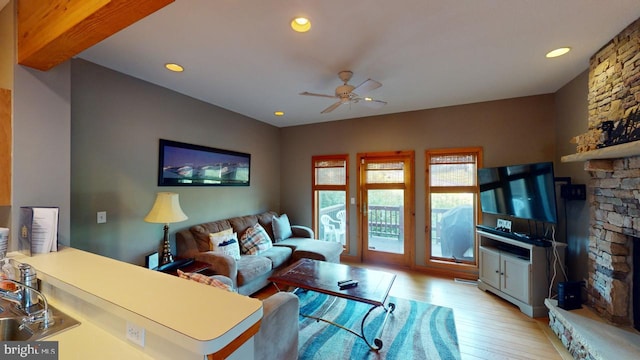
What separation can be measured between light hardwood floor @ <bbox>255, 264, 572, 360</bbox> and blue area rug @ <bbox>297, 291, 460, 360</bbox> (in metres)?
0.15

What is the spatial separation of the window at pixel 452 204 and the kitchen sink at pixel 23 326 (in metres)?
4.19

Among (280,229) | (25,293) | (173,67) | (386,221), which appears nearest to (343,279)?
(280,229)

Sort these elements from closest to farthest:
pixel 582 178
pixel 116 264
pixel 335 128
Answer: pixel 116 264, pixel 582 178, pixel 335 128

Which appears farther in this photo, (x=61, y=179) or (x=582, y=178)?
(x=582, y=178)

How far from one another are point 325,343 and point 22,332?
202 cm

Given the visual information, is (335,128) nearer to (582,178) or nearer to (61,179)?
(582,178)

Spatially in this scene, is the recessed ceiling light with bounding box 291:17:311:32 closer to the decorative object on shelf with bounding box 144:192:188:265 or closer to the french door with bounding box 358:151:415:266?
the decorative object on shelf with bounding box 144:192:188:265

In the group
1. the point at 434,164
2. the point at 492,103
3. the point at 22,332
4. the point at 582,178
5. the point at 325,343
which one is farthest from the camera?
the point at 434,164

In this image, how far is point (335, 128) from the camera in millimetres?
4781

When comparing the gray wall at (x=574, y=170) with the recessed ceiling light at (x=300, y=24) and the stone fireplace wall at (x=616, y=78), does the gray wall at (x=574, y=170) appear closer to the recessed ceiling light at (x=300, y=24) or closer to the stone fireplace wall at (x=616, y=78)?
the stone fireplace wall at (x=616, y=78)

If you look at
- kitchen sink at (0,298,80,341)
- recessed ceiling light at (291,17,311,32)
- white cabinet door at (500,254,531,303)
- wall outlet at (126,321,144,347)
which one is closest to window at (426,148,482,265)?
white cabinet door at (500,254,531,303)

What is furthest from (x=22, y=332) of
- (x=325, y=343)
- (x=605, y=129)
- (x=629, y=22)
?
(x=629, y=22)

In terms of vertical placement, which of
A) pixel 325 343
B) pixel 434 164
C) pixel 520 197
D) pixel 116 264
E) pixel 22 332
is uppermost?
pixel 434 164

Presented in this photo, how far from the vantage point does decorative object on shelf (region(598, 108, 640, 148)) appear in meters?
1.79
